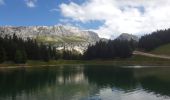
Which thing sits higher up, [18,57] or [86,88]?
[18,57]

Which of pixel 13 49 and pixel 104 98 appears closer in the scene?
pixel 104 98

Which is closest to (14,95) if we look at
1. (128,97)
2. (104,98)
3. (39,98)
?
(39,98)

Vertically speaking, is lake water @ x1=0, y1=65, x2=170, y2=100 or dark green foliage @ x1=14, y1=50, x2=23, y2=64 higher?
dark green foliage @ x1=14, y1=50, x2=23, y2=64

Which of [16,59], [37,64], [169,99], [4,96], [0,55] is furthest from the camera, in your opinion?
[37,64]

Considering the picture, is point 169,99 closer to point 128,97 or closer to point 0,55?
point 128,97

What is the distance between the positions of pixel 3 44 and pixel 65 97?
445ft

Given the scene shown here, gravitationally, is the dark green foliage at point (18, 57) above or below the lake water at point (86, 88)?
above

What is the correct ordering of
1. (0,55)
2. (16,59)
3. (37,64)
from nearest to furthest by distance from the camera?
(0,55) < (16,59) < (37,64)

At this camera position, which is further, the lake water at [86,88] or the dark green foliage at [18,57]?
the dark green foliage at [18,57]

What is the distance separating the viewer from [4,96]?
62.8 metres

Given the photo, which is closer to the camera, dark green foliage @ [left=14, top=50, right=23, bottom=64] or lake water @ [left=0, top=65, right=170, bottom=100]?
lake water @ [left=0, top=65, right=170, bottom=100]

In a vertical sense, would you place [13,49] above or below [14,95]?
above

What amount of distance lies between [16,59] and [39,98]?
415 ft

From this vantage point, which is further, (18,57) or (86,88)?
(18,57)
